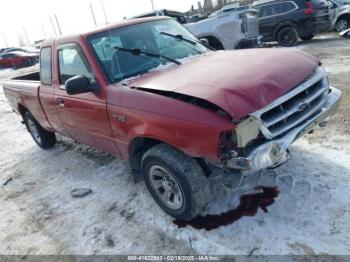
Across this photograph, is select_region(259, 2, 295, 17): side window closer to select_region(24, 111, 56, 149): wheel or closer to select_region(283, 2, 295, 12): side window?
select_region(283, 2, 295, 12): side window

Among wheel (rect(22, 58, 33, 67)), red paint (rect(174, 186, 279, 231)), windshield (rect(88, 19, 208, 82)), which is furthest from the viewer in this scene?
wheel (rect(22, 58, 33, 67))

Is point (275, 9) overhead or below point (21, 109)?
overhead

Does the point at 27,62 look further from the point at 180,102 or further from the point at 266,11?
the point at 180,102

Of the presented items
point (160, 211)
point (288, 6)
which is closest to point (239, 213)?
point (160, 211)

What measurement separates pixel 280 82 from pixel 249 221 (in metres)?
1.36

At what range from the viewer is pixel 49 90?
4781 millimetres

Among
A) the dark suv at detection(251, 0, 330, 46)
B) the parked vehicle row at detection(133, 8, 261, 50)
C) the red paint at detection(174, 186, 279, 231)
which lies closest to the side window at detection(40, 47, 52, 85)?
the red paint at detection(174, 186, 279, 231)

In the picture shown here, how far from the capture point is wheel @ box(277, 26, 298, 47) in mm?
12481

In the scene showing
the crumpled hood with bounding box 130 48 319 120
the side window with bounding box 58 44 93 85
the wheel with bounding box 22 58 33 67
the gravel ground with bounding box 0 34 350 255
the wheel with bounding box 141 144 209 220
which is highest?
the side window with bounding box 58 44 93 85

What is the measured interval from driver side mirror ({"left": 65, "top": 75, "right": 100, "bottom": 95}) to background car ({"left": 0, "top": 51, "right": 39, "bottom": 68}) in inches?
982

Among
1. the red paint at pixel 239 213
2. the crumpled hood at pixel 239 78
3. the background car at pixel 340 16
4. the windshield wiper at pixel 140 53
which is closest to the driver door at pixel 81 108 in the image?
the windshield wiper at pixel 140 53

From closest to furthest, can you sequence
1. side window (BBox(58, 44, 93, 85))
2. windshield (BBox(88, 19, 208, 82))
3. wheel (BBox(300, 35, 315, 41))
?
windshield (BBox(88, 19, 208, 82))
side window (BBox(58, 44, 93, 85))
wheel (BBox(300, 35, 315, 41))

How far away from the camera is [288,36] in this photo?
12656mm

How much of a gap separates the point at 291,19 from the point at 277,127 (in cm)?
1080
